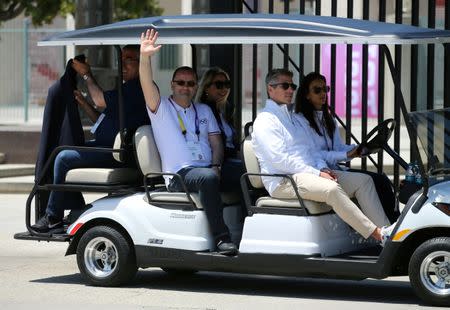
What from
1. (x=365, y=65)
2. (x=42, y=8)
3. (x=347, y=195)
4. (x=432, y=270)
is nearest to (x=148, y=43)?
(x=347, y=195)

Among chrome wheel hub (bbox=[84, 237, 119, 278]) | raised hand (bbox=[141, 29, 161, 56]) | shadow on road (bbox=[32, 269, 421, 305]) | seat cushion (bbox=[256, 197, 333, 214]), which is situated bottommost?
shadow on road (bbox=[32, 269, 421, 305])

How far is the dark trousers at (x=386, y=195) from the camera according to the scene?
951 centimetres

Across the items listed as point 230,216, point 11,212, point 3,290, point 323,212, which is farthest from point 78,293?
point 11,212

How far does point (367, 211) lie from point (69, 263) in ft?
10.2

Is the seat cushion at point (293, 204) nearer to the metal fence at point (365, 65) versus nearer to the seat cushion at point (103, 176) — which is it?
the metal fence at point (365, 65)

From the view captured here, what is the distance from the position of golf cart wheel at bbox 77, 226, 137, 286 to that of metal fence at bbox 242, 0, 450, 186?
2113 mm

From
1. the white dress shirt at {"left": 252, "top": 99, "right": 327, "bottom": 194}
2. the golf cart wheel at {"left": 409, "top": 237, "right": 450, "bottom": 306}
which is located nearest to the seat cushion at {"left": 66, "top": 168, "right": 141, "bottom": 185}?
the white dress shirt at {"left": 252, "top": 99, "right": 327, "bottom": 194}

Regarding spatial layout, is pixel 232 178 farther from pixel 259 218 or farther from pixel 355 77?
pixel 355 77

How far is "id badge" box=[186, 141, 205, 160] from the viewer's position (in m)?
9.53

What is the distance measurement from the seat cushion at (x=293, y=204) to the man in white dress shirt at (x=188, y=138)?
31 centimetres

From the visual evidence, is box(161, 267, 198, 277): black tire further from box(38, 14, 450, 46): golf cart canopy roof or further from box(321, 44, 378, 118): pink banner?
box(321, 44, 378, 118): pink banner

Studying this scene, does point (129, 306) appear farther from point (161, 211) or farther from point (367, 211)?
point (367, 211)

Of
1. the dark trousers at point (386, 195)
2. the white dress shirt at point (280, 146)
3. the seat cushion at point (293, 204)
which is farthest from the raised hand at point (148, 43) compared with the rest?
the dark trousers at point (386, 195)

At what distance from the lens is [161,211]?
9438 millimetres
